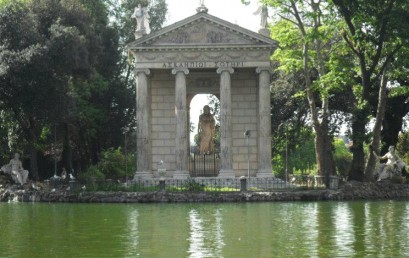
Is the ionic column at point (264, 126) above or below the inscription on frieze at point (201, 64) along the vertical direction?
below

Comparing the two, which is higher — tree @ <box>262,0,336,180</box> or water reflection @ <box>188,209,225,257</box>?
tree @ <box>262,0,336,180</box>

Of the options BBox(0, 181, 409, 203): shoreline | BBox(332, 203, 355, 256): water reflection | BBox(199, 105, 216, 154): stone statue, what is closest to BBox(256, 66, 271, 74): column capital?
BBox(199, 105, 216, 154): stone statue

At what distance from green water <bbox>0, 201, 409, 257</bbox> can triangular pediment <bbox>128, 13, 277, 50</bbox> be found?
57.5 feet

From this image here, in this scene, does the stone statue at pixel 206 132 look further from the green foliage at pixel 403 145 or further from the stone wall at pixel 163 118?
the green foliage at pixel 403 145

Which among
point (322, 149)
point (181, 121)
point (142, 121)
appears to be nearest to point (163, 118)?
point (142, 121)

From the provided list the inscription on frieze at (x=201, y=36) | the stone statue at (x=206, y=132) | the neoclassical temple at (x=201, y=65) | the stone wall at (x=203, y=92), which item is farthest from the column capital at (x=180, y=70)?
the stone statue at (x=206, y=132)

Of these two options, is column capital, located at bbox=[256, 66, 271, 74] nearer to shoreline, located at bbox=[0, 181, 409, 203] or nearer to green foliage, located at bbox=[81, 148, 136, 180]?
shoreline, located at bbox=[0, 181, 409, 203]

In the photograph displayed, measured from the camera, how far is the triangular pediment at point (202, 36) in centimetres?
4528

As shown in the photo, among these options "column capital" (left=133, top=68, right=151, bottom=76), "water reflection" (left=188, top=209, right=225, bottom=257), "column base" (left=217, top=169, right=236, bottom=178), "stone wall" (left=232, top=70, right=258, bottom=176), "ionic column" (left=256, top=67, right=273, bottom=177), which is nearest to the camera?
"water reflection" (left=188, top=209, right=225, bottom=257)

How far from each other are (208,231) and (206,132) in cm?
3034

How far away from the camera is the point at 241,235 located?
18.6m

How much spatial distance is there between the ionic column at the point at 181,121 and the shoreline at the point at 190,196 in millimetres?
10241

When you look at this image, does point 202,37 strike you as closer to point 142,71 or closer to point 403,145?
point 142,71

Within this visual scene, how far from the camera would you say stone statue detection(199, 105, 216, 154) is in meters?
49.8
